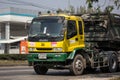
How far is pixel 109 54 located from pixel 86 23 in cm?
214

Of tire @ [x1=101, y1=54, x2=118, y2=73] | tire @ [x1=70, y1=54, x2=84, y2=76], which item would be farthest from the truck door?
tire @ [x1=101, y1=54, x2=118, y2=73]

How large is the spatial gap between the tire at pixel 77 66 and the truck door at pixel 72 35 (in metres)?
0.60

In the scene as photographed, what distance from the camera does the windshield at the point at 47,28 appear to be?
20.5m

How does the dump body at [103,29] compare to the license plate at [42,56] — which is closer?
the license plate at [42,56]

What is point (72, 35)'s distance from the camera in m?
21.0

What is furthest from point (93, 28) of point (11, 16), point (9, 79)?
point (11, 16)

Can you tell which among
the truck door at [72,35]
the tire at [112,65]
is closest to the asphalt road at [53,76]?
the tire at [112,65]

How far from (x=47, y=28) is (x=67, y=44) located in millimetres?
1237

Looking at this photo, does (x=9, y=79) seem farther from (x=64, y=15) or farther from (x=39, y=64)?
(x=64, y=15)

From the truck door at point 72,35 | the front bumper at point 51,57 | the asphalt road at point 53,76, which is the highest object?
the truck door at point 72,35

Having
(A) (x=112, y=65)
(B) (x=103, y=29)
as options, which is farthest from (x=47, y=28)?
(A) (x=112, y=65)

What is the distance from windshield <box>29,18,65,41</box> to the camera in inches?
806

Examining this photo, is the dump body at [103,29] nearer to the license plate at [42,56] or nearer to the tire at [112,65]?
the tire at [112,65]

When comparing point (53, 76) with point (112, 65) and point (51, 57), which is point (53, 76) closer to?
point (51, 57)
